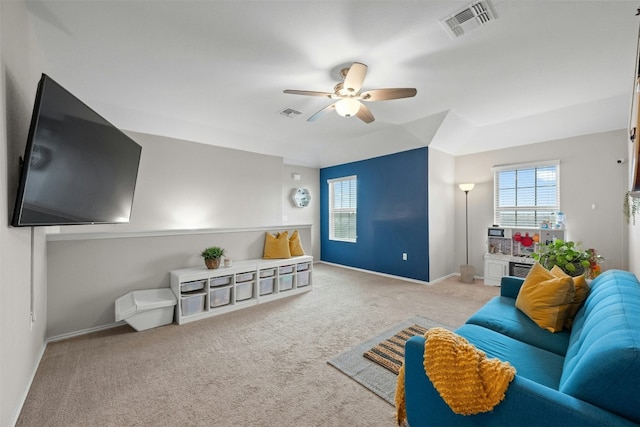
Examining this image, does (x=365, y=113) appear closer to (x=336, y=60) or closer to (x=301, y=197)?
(x=336, y=60)

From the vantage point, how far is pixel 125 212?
2.71 metres

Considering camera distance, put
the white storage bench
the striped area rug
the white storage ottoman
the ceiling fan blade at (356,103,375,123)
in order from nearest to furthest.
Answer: the striped area rug, the white storage ottoman, the ceiling fan blade at (356,103,375,123), the white storage bench

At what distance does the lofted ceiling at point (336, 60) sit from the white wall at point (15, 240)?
38cm

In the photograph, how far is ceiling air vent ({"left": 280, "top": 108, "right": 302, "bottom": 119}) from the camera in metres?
3.79

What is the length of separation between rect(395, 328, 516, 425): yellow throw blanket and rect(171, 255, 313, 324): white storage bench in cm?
282

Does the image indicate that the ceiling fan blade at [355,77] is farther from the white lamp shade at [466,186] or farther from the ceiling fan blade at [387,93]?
the white lamp shade at [466,186]

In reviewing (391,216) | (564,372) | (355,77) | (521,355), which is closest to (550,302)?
(521,355)

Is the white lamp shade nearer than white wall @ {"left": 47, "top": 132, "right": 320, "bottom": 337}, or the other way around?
white wall @ {"left": 47, "top": 132, "right": 320, "bottom": 337}

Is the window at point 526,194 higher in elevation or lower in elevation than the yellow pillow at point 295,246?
higher

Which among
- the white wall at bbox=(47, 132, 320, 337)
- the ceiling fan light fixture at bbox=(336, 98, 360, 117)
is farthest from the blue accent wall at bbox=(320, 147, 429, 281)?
the ceiling fan light fixture at bbox=(336, 98, 360, 117)

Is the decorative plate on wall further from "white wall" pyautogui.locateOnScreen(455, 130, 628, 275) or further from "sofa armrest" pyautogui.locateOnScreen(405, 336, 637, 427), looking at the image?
"sofa armrest" pyautogui.locateOnScreen(405, 336, 637, 427)

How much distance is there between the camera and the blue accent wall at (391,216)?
484 cm

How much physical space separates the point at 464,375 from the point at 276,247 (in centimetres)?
333

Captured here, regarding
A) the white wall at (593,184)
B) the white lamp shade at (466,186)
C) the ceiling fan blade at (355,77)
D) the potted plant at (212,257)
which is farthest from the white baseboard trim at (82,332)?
the white wall at (593,184)
